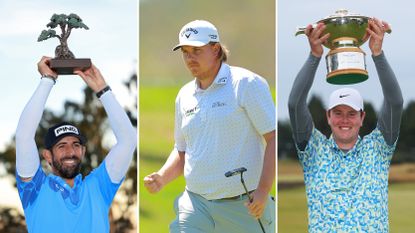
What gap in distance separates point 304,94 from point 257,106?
48 cm

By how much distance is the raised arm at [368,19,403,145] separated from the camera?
3.37m

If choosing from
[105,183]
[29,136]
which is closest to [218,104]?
[105,183]

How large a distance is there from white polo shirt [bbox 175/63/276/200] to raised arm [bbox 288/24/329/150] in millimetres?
412

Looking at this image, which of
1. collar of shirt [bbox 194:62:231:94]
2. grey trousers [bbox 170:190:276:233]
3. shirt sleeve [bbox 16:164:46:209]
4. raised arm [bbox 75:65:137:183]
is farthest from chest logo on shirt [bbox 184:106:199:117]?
shirt sleeve [bbox 16:164:46:209]

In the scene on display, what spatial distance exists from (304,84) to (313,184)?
449 mm

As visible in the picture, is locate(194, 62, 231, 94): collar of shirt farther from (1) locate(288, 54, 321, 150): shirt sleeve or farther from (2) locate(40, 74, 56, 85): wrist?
(2) locate(40, 74, 56, 85): wrist

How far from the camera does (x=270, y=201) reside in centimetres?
397

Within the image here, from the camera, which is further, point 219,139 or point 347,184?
point 219,139

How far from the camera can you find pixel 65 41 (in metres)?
3.66

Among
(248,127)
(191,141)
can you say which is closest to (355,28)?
(248,127)

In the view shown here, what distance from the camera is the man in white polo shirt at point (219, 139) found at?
384cm

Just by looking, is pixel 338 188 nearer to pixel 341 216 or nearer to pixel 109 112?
pixel 341 216

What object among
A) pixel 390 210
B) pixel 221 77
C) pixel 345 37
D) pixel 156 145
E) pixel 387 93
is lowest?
pixel 390 210

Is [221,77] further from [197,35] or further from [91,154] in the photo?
[91,154]
